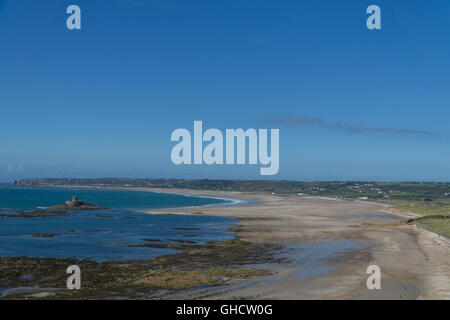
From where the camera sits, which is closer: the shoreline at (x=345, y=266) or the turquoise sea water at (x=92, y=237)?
the shoreline at (x=345, y=266)

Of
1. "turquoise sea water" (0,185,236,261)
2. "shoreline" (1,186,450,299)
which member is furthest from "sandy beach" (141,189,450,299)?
"turquoise sea water" (0,185,236,261)

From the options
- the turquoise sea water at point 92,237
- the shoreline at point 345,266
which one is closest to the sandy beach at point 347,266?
the shoreline at point 345,266

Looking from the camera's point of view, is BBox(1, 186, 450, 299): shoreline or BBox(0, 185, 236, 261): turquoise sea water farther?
BBox(0, 185, 236, 261): turquoise sea water

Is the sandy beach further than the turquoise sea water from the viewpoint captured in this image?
No

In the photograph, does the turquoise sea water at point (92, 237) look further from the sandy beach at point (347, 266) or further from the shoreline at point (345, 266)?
the sandy beach at point (347, 266)

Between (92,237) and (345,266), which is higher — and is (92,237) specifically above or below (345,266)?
below

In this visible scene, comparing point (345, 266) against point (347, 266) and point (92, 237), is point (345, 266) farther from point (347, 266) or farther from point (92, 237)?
point (92, 237)

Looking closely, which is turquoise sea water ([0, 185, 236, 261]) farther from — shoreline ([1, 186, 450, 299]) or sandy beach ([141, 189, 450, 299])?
sandy beach ([141, 189, 450, 299])

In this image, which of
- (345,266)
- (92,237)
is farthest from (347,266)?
(92,237)
